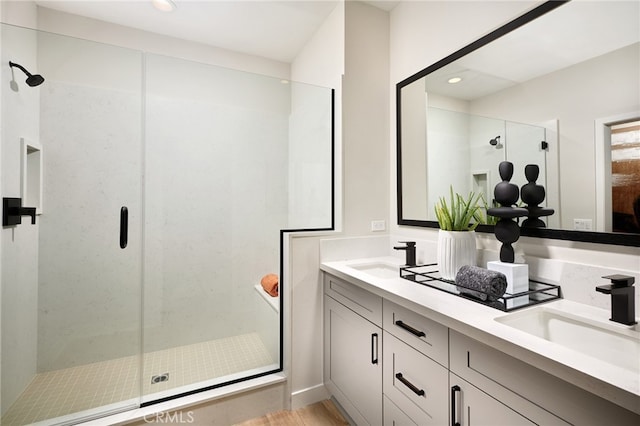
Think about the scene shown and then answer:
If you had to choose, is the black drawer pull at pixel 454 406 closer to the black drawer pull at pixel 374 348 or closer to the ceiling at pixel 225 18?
the black drawer pull at pixel 374 348

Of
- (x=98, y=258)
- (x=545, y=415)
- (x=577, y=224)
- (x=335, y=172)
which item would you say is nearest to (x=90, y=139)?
(x=98, y=258)

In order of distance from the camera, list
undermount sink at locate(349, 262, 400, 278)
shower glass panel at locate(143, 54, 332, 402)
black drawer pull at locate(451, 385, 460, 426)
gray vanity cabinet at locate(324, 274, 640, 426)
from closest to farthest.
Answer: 1. gray vanity cabinet at locate(324, 274, 640, 426)
2. black drawer pull at locate(451, 385, 460, 426)
3. shower glass panel at locate(143, 54, 332, 402)
4. undermount sink at locate(349, 262, 400, 278)

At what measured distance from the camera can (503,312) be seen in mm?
1006

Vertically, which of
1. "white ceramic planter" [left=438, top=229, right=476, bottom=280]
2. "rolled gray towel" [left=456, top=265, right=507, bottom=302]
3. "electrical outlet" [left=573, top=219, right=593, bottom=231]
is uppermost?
"electrical outlet" [left=573, top=219, right=593, bottom=231]

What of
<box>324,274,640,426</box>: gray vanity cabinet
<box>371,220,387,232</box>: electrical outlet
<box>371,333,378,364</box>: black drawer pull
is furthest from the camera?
<box>371,220,387,232</box>: electrical outlet

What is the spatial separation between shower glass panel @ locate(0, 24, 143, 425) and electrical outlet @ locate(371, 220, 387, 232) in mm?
1510

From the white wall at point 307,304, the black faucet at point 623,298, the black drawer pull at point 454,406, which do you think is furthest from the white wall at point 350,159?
the black faucet at point 623,298

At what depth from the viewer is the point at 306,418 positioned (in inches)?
68.2

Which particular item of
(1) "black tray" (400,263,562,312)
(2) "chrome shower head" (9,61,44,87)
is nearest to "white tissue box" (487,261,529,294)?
(1) "black tray" (400,263,562,312)

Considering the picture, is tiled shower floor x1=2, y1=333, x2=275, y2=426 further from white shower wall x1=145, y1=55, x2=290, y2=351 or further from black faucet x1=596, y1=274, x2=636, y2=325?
black faucet x1=596, y1=274, x2=636, y2=325

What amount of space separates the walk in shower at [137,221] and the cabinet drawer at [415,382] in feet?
2.75

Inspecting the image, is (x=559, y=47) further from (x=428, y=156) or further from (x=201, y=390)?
(x=201, y=390)

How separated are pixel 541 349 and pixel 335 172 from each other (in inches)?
60.4

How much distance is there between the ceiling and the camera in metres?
2.04
